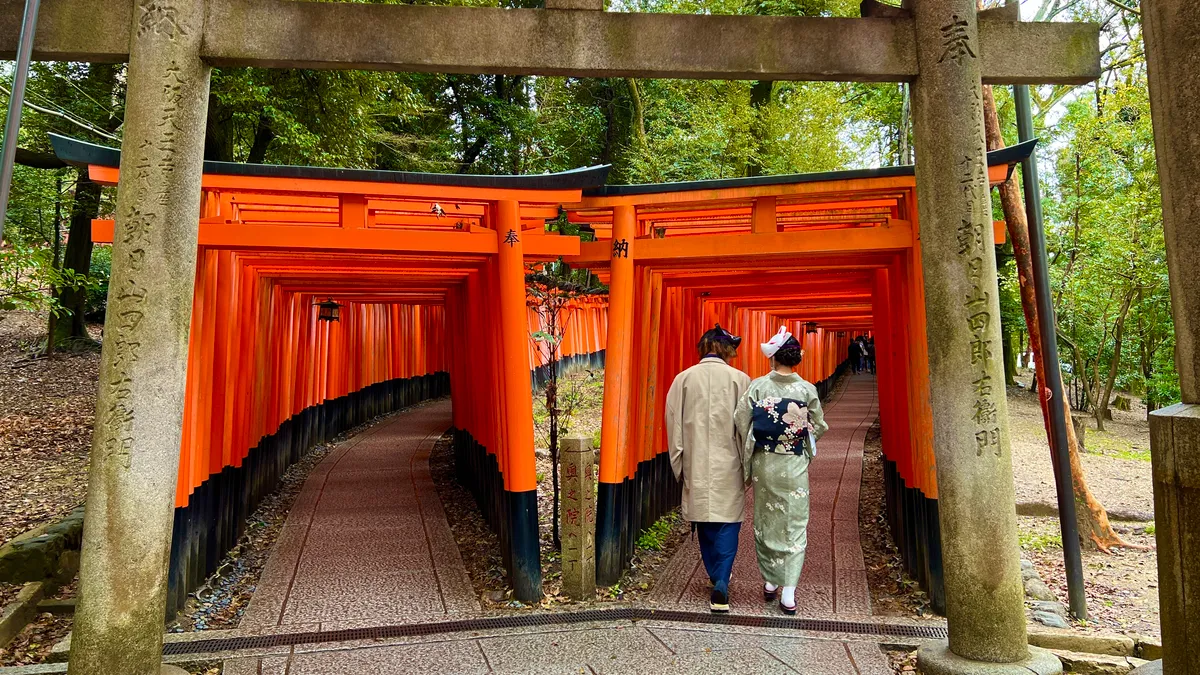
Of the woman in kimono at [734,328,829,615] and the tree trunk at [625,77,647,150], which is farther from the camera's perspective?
the tree trunk at [625,77,647,150]

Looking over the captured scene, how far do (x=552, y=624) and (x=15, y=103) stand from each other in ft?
11.6

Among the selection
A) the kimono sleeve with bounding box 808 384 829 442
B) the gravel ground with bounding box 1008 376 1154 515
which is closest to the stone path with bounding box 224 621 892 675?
the kimono sleeve with bounding box 808 384 829 442

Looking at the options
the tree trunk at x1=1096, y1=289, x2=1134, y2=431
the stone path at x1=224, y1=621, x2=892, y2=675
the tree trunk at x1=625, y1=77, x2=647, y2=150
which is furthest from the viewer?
the tree trunk at x1=625, y1=77, x2=647, y2=150

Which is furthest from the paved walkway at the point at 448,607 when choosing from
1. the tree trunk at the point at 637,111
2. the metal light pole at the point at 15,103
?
the tree trunk at the point at 637,111

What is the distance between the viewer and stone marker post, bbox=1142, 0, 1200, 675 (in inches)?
85.7

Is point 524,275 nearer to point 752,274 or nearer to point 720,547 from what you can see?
point 720,547

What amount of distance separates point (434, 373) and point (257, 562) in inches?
612

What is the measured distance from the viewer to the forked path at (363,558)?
494 centimetres

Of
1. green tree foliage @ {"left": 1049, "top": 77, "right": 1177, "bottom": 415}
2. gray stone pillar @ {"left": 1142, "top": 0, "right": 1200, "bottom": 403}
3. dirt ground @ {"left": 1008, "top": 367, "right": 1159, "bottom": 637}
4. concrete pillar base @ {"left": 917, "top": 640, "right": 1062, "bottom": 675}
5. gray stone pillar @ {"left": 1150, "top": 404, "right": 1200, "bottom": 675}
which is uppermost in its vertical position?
green tree foliage @ {"left": 1049, "top": 77, "right": 1177, "bottom": 415}

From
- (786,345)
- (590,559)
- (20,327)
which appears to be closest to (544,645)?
(590,559)

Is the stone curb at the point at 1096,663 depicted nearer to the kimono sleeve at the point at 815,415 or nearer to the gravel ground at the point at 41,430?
the kimono sleeve at the point at 815,415

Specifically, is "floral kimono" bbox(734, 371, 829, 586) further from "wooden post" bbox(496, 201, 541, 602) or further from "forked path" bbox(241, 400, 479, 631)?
"forked path" bbox(241, 400, 479, 631)

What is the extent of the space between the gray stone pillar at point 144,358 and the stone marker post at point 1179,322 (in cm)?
363

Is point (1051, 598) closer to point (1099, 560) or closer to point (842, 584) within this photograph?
point (842, 584)
